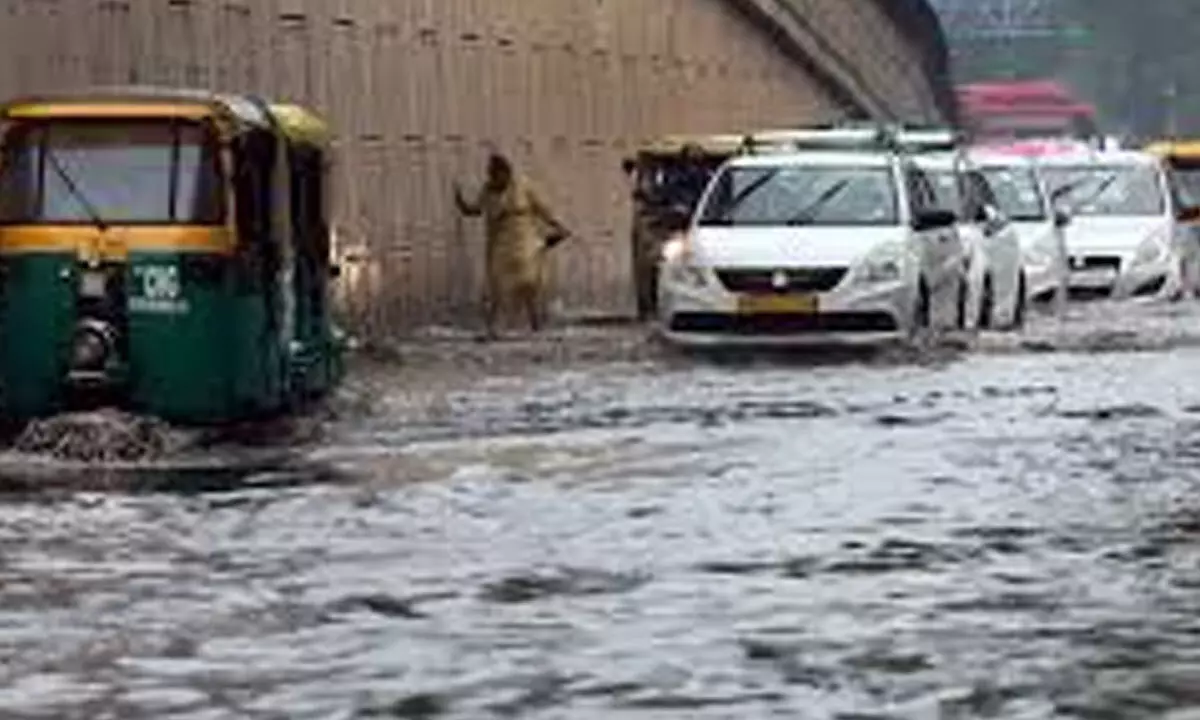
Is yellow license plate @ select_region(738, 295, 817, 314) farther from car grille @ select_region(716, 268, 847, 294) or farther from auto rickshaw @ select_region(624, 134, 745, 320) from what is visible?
auto rickshaw @ select_region(624, 134, 745, 320)

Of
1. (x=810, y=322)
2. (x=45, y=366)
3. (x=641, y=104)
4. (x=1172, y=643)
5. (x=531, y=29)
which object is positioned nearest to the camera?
(x=1172, y=643)

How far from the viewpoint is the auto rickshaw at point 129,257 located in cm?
1839

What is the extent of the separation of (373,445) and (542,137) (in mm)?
20015

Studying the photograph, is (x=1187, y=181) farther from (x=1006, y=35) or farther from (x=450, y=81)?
(x=1006, y=35)

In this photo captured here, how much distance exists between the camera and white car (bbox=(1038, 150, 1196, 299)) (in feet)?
123

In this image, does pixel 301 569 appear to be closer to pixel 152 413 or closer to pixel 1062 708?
pixel 1062 708

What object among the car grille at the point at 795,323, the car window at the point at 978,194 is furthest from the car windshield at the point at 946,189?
the car grille at the point at 795,323

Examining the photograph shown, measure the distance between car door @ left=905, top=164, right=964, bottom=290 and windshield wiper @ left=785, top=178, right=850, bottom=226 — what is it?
1.80 feet

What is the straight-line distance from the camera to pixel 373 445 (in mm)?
18703

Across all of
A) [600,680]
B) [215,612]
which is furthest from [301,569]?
[600,680]

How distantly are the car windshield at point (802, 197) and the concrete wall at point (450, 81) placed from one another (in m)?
4.57

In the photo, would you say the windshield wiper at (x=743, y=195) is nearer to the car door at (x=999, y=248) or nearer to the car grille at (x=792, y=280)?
the car grille at (x=792, y=280)

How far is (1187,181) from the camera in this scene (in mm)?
53500

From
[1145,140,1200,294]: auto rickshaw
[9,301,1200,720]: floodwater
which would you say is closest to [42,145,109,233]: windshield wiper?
[9,301,1200,720]: floodwater
